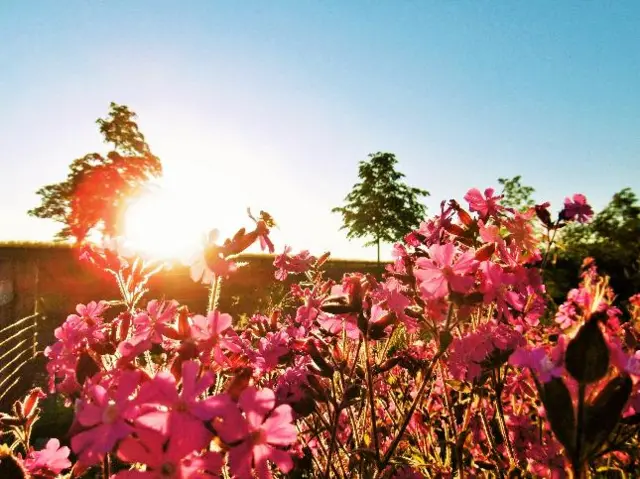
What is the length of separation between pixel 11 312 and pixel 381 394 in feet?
15.5

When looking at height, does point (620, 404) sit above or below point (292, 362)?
above

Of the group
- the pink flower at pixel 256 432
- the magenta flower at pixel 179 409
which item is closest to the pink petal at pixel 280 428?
the pink flower at pixel 256 432

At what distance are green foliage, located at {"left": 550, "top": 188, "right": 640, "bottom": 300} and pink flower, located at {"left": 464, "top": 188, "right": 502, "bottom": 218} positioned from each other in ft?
31.2

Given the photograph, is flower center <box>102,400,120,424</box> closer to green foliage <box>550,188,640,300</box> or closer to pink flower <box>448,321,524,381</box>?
pink flower <box>448,321,524,381</box>

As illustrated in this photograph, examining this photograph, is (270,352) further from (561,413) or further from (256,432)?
(561,413)

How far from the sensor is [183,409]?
70 cm

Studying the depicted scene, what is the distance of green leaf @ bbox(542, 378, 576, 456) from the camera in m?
0.68

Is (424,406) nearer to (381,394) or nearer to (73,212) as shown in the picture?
(381,394)

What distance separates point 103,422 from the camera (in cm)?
72

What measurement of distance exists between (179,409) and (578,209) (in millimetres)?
2138

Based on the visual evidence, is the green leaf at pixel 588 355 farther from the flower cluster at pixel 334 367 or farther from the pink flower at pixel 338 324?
the pink flower at pixel 338 324

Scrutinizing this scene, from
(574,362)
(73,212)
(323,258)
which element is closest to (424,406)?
(323,258)

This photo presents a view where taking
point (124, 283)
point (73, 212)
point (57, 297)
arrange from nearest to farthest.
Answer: point (124, 283), point (57, 297), point (73, 212)

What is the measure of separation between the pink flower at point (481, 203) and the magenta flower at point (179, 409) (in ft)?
4.09
